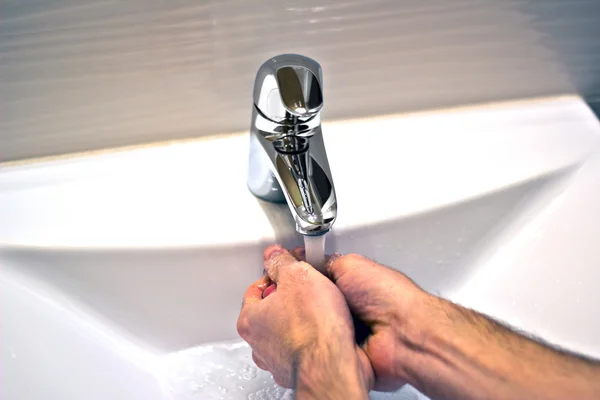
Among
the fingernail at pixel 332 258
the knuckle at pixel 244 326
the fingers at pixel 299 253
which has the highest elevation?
the fingers at pixel 299 253

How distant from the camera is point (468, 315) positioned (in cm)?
38

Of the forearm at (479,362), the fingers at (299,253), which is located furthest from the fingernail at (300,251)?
the forearm at (479,362)

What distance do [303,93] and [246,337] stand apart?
0.21m

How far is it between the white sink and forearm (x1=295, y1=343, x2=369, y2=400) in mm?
104

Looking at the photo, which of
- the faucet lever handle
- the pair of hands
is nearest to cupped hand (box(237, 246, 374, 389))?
the pair of hands

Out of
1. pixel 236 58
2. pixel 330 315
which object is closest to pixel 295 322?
pixel 330 315

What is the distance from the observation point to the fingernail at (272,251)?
16.6 inches

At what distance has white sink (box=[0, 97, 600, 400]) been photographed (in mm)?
413

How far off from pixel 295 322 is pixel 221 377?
13 centimetres

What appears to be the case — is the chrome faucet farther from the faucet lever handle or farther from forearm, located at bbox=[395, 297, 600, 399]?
forearm, located at bbox=[395, 297, 600, 399]

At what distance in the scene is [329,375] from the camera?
35 centimetres

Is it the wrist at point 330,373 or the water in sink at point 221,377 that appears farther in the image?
the water in sink at point 221,377

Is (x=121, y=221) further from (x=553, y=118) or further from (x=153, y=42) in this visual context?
(x=553, y=118)

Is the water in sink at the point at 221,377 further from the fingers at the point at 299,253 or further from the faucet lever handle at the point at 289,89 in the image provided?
the faucet lever handle at the point at 289,89
